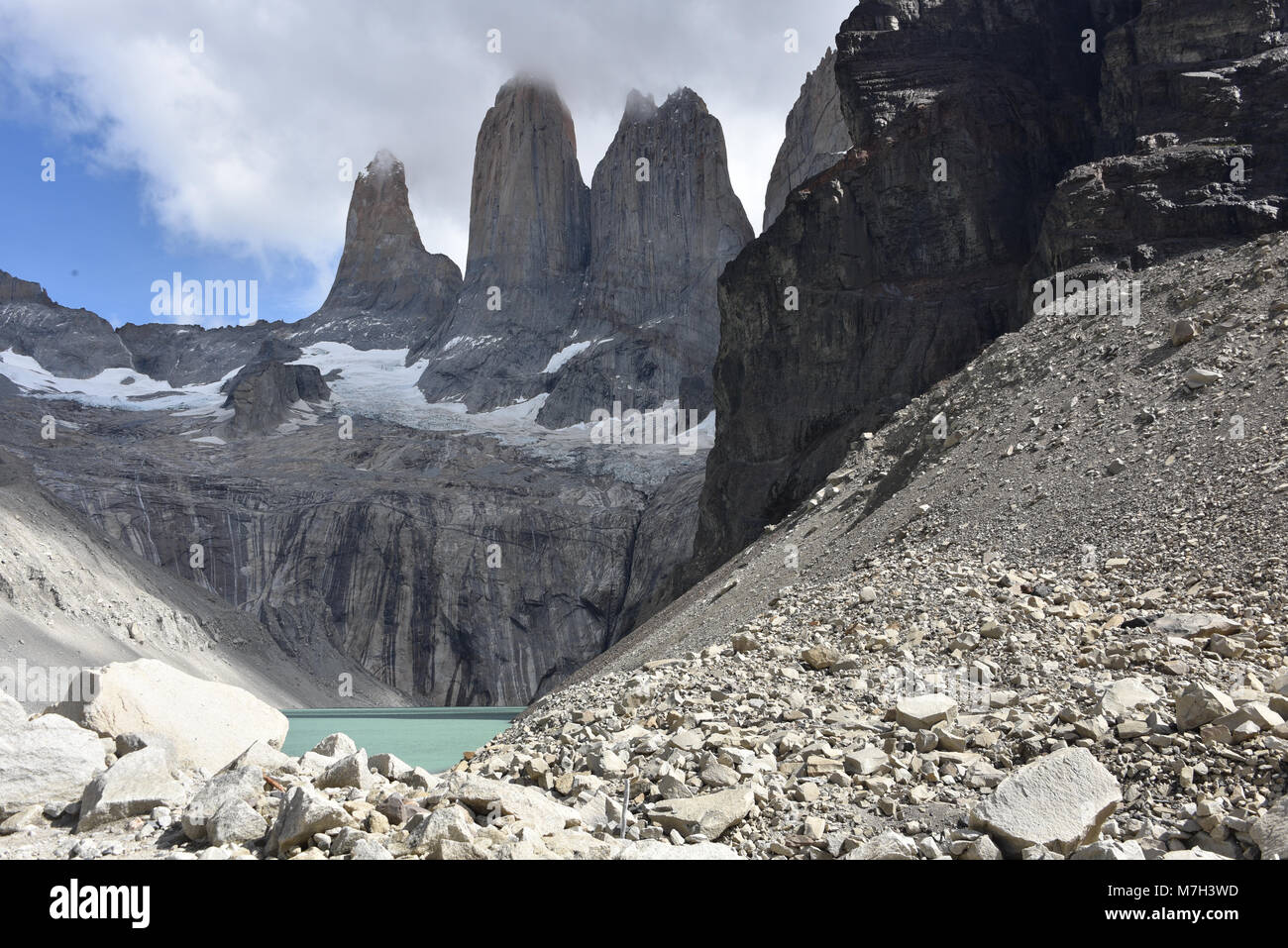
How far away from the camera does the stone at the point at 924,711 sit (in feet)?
30.5

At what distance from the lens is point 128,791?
812cm

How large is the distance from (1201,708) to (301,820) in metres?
6.75

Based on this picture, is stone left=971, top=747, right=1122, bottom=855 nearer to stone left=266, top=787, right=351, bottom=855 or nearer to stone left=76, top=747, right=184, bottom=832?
stone left=266, top=787, right=351, bottom=855

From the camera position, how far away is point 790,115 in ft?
289

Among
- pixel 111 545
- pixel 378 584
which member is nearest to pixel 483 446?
pixel 378 584

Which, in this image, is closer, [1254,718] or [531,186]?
[1254,718]

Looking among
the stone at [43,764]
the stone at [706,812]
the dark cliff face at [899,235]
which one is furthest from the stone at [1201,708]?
the dark cliff face at [899,235]

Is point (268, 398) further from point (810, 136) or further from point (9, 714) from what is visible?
point (9, 714)

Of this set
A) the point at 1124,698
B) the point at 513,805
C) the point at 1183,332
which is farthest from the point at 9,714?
the point at 1183,332

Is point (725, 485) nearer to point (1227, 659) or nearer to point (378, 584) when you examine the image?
point (1227, 659)

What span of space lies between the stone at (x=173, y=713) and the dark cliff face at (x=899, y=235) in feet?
79.4

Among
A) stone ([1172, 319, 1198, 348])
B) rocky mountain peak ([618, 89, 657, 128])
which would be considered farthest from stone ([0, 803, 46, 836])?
rocky mountain peak ([618, 89, 657, 128])

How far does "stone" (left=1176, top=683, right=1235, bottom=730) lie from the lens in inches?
315
